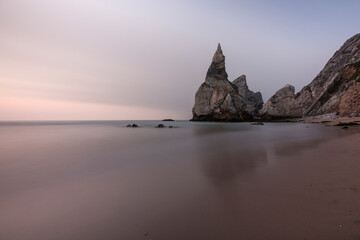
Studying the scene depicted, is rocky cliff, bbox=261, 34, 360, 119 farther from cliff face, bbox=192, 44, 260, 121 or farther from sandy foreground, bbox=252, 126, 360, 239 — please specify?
sandy foreground, bbox=252, 126, 360, 239

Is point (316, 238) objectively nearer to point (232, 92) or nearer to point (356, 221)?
point (356, 221)

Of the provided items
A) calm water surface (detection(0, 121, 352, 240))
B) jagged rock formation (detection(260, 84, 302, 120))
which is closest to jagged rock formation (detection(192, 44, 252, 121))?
jagged rock formation (detection(260, 84, 302, 120))

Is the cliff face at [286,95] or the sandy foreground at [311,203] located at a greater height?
the cliff face at [286,95]

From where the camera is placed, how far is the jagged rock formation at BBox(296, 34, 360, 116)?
37500 mm

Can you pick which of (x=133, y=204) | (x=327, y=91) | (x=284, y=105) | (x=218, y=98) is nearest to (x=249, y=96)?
(x=284, y=105)

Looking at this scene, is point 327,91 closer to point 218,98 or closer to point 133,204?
point 218,98

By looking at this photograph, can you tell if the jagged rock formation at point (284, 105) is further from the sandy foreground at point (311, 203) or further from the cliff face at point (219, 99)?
the sandy foreground at point (311, 203)

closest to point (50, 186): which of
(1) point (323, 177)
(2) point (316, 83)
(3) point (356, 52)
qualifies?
(1) point (323, 177)

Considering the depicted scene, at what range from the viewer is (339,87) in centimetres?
5475

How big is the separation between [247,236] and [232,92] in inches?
2931

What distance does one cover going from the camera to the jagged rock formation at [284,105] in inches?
2704

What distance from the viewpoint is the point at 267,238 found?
2.41 meters

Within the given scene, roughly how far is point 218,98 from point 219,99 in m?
0.68

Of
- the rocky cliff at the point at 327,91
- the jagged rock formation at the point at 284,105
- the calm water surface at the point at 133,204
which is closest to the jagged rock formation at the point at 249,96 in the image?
the rocky cliff at the point at 327,91
